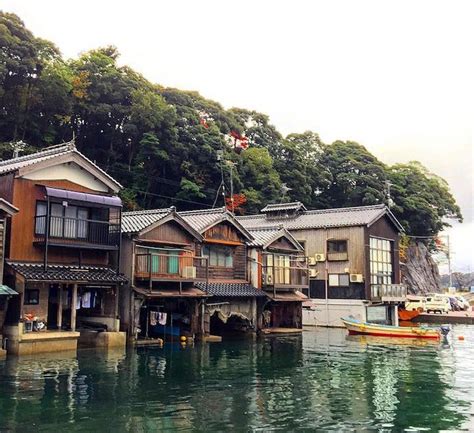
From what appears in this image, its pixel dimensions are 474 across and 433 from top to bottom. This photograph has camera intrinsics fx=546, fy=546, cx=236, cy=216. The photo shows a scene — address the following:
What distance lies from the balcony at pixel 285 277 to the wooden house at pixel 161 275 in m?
5.86

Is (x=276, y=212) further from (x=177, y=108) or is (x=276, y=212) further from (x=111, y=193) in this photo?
(x=111, y=193)

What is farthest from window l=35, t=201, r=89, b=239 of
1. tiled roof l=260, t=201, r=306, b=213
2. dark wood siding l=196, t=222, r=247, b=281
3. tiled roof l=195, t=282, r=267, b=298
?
tiled roof l=260, t=201, r=306, b=213

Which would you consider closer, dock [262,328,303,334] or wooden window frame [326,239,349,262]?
dock [262,328,303,334]

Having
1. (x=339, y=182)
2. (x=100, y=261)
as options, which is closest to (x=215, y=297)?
(x=100, y=261)

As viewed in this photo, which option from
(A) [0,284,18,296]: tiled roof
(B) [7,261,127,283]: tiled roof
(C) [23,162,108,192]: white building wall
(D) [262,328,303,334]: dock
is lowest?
(D) [262,328,303,334]: dock

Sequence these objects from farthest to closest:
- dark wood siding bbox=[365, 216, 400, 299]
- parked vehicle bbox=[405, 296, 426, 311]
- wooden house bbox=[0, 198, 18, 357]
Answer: parked vehicle bbox=[405, 296, 426, 311] → dark wood siding bbox=[365, 216, 400, 299] → wooden house bbox=[0, 198, 18, 357]

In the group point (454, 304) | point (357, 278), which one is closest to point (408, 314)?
point (357, 278)

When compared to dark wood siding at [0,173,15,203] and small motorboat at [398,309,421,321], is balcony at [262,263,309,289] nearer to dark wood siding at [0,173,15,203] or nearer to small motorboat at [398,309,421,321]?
small motorboat at [398,309,421,321]

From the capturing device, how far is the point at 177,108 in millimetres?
63219

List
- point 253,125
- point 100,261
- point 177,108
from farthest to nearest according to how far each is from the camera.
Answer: point 253,125
point 177,108
point 100,261

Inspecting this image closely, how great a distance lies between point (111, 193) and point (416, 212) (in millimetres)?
53130

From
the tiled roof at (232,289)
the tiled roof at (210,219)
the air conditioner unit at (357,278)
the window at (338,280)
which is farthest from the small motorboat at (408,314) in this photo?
the tiled roof at (210,219)

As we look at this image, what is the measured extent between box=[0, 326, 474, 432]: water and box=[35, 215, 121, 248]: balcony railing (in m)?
6.19

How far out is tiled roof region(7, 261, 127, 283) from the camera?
27281mm
